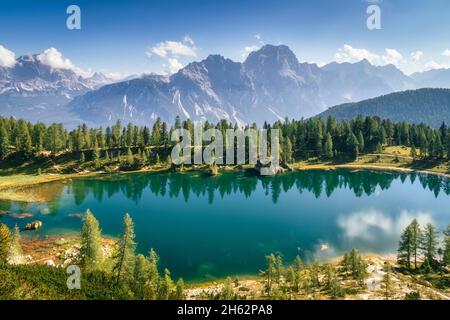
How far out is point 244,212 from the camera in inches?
3686

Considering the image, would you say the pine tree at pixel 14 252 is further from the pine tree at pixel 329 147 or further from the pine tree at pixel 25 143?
the pine tree at pixel 329 147

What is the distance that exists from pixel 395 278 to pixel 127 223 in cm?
4224

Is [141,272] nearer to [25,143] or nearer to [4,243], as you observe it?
[4,243]

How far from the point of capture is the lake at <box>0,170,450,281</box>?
64.6m

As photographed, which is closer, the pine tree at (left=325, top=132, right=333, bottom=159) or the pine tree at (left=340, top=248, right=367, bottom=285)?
the pine tree at (left=340, top=248, right=367, bottom=285)

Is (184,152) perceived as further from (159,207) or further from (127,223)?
(127,223)

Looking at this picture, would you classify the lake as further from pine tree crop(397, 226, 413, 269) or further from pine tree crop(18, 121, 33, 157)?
pine tree crop(18, 121, 33, 157)

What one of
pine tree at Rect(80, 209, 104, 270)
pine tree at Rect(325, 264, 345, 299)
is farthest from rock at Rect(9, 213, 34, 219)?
pine tree at Rect(325, 264, 345, 299)

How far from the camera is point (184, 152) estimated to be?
16238cm
